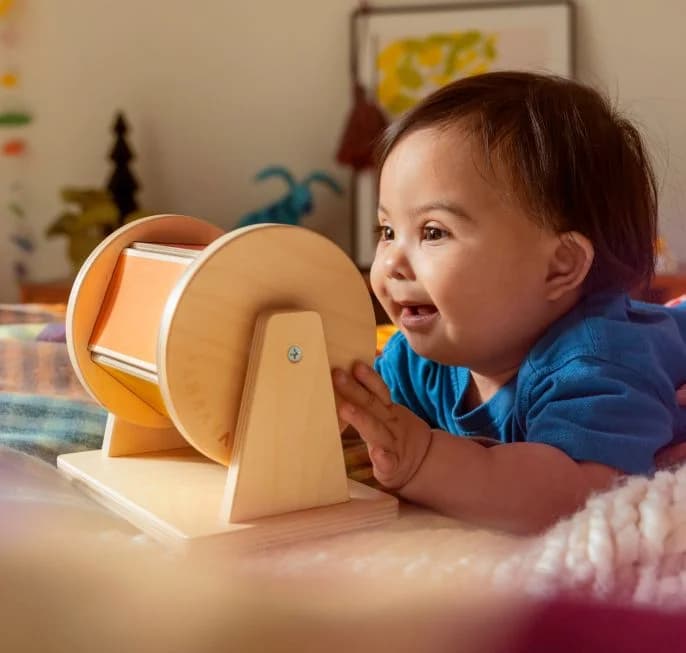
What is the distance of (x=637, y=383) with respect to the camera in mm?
812

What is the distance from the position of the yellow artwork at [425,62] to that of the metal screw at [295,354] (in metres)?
2.44

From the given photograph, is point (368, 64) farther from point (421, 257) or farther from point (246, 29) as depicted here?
point (421, 257)

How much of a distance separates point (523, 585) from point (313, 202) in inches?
106

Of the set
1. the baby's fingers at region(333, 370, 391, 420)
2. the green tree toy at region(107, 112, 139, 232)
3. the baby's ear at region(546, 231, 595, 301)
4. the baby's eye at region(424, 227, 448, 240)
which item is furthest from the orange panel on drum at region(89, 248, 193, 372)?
the green tree toy at region(107, 112, 139, 232)

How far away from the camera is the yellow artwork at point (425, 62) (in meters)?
3.00

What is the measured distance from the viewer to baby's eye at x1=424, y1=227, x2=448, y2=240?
0.85 m

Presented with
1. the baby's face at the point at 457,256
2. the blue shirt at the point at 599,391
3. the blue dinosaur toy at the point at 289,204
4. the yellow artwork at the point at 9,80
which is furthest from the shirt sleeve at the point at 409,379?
the yellow artwork at the point at 9,80

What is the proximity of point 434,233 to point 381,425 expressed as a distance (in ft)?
0.71

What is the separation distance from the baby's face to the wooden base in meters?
0.19

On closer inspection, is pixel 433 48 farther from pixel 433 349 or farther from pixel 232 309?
pixel 232 309

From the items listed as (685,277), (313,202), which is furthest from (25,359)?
(313,202)

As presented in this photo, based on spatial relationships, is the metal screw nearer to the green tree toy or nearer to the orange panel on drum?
the orange panel on drum

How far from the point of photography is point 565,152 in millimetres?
874

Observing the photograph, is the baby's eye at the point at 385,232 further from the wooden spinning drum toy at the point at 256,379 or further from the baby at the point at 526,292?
the wooden spinning drum toy at the point at 256,379
